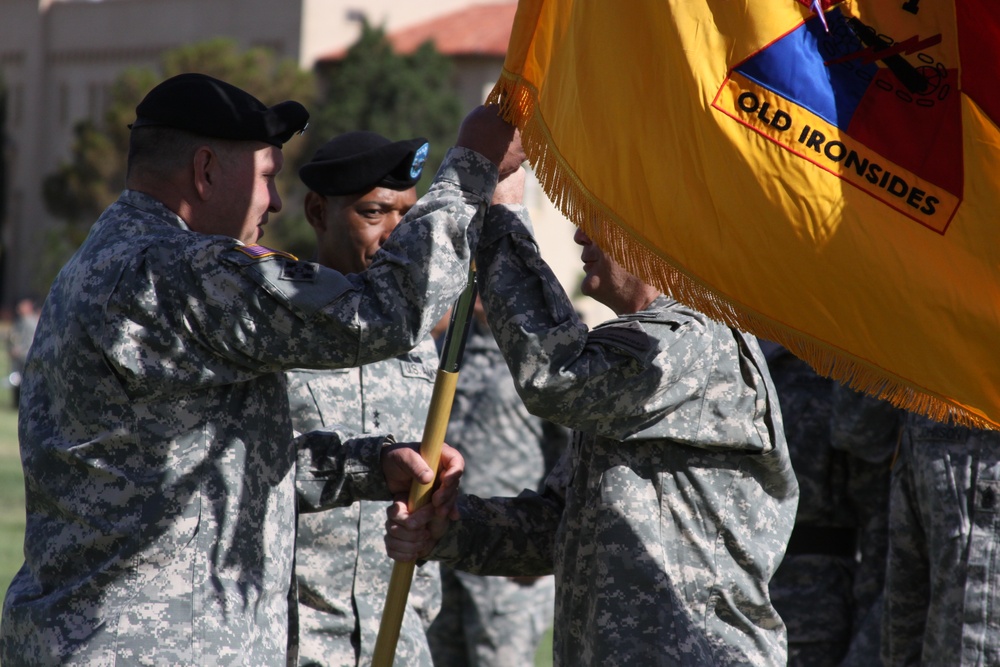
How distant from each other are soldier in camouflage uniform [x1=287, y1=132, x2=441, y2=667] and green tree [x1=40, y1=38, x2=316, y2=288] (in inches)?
1204

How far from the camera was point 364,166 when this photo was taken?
15.7 feet

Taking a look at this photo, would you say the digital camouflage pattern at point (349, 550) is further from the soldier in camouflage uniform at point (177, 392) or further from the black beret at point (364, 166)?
the soldier in camouflage uniform at point (177, 392)

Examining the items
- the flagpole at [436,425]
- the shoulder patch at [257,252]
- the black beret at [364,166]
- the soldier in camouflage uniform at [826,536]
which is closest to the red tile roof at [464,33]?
the soldier in camouflage uniform at [826,536]

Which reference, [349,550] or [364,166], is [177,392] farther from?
[364,166]

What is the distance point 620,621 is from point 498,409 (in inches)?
130

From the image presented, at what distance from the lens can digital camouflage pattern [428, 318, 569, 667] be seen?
6.62 meters

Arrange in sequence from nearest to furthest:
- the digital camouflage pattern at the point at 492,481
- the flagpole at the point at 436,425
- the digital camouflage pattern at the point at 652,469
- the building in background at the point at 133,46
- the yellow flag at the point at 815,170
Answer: the yellow flag at the point at 815,170 < the digital camouflage pattern at the point at 652,469 < the flagpole at the point at 436,425 < the digital camouflage pattern at the point at 492,481 < the building in background at the point at 133,46

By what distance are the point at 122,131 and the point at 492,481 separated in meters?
32.8

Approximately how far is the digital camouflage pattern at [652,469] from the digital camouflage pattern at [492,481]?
2.90 meters

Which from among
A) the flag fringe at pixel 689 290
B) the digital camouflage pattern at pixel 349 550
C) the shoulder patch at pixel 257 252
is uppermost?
the flag fringe at pixel 689 290

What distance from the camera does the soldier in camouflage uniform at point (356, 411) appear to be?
4238mm

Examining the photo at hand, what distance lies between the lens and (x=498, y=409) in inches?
269

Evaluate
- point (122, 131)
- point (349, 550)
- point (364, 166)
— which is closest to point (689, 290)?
point (349, 550)

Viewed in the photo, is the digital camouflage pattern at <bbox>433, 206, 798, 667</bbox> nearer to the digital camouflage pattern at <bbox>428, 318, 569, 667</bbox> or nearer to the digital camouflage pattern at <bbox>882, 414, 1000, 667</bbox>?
the digital camouflage pattern at <bbox>882, 414, 1000, 667</bbox>
